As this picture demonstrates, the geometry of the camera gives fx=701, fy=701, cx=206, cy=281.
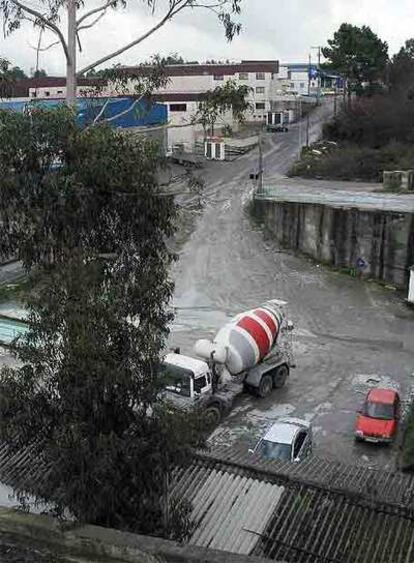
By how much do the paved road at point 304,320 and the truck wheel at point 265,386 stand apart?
25cm

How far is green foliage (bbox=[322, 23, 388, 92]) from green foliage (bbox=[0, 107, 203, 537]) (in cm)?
6608

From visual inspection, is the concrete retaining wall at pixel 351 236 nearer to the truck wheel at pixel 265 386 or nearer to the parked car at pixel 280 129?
the truck wheel at pixel 265 386

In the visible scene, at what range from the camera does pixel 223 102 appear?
1035 centimetres

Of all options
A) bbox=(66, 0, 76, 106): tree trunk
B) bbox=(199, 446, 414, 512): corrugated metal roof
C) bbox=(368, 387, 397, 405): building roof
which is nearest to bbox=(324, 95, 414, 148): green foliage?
bbox=(368, 387, 397, 405): building roof

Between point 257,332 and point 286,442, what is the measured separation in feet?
15.9

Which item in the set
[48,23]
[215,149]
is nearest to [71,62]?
[48,23]

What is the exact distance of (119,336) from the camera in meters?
7.23

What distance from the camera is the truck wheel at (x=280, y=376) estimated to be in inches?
846

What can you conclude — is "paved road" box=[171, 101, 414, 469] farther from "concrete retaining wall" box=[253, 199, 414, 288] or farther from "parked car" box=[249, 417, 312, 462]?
"concrete retaining wall" box=[253, 199, 414, 288]

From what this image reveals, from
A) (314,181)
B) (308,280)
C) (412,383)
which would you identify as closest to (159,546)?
(412,383)

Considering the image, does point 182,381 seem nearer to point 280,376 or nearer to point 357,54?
point 280,376

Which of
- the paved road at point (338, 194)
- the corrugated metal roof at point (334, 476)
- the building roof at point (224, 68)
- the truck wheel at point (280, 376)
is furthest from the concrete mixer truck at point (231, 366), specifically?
the building roof at point (224, 68)

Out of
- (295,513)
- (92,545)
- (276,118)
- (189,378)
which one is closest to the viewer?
(92,545)

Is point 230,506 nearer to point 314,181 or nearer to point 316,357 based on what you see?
point 316,357
